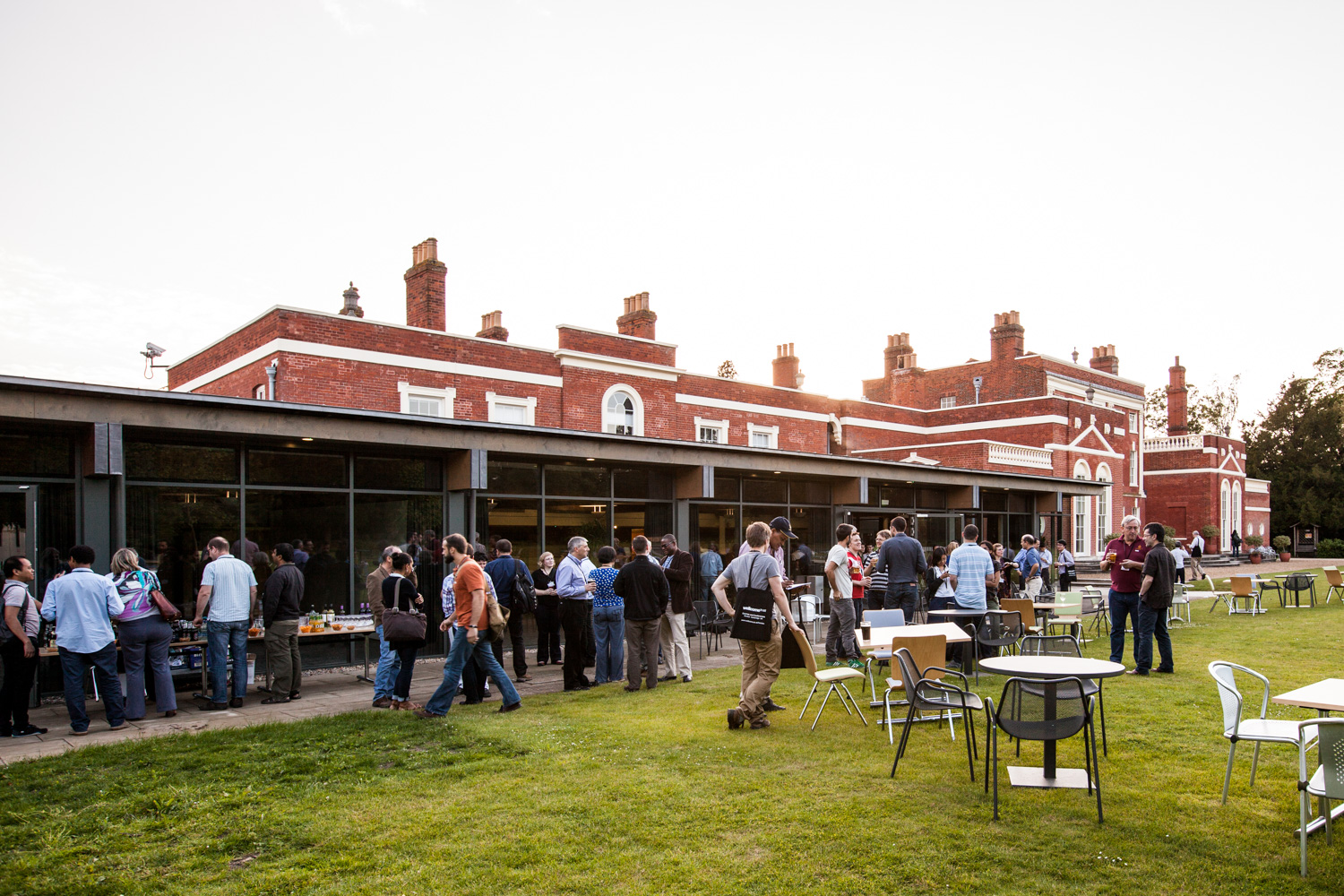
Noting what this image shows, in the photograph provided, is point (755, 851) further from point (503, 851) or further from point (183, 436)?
point (183, 436)

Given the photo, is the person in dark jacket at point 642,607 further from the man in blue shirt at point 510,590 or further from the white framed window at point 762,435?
the white framed window at point 762,435

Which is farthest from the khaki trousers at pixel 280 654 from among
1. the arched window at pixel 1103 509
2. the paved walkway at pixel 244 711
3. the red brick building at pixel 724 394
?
the arched window at pixel 1103 509

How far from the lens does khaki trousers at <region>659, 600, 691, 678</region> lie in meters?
10.4

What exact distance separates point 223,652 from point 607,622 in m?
4.12

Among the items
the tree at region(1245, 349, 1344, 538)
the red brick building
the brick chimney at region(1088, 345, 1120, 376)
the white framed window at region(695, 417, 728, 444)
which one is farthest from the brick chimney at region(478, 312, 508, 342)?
the tree at region(1245, 349, 1344, 538)

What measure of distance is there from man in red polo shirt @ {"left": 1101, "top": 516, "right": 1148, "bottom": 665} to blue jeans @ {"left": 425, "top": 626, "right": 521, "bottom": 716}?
6.76m

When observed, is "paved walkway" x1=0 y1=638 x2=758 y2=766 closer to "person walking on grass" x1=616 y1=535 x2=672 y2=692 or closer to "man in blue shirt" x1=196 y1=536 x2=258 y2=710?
"man in blue shirt" x1=196 y1=536 x2=258 y2=710

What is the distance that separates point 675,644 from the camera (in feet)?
34.2

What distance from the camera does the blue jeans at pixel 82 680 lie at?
787cm

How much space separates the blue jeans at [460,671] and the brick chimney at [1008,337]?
3460 centimetres

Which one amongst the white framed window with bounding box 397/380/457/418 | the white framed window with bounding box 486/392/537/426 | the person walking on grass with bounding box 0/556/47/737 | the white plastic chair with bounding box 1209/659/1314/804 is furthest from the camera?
the white framed window with bounding box 486/392/537/426

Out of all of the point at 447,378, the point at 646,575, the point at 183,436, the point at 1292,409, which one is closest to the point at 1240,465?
the point at 1292,409

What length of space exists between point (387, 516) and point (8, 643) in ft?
16.3

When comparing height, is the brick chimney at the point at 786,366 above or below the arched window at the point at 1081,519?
above
